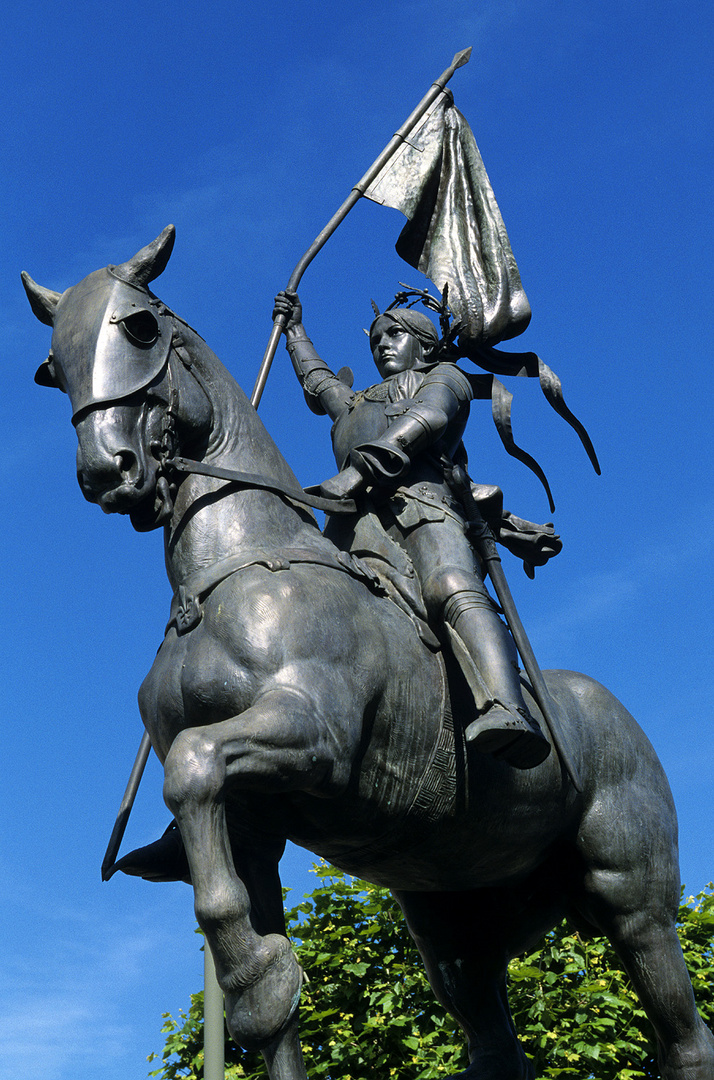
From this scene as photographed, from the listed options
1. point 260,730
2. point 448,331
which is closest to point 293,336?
point 448,331

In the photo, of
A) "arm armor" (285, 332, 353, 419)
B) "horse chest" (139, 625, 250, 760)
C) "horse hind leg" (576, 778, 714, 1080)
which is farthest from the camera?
"arm armor" (285, 332, 353, 419)

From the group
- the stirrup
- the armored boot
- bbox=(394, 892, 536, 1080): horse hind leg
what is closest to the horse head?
the armored boot

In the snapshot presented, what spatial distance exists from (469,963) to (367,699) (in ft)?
7.78

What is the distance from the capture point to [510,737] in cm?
692

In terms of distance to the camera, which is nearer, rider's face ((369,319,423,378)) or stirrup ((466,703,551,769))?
stirrup ((466,703,551,769))

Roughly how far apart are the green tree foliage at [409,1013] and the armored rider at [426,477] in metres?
8.30

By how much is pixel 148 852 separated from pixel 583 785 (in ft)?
8.22

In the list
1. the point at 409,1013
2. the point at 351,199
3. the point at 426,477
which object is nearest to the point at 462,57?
the point at 351,199

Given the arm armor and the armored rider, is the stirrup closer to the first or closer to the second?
the armored rider

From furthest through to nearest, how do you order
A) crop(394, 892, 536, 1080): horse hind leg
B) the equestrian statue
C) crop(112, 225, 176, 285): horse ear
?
crop(394, 892, 536, 1080): horse hind leg
crop(112, 225, 176, 285): horse ear
the equestrian statue

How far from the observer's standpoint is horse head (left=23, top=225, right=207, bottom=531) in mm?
6895

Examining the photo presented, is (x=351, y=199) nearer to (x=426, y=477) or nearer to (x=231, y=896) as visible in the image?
(x=426, y=477)

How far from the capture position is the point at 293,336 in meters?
9.38

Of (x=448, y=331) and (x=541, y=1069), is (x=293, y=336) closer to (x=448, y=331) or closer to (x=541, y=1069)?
(x=448, y=331)
